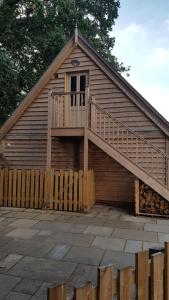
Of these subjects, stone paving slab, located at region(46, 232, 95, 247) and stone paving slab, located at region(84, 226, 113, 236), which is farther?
stone paving slab, located at region(84, 226, 113, 236)

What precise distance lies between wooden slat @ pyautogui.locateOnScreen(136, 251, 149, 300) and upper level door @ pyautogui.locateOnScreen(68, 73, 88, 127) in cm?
801

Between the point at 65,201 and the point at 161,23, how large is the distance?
9.44 metres

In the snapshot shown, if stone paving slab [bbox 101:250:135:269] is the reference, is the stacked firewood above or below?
above

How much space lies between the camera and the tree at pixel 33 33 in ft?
A: 44.7

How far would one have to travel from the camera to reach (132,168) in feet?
27.2

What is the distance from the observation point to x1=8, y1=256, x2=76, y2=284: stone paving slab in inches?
155

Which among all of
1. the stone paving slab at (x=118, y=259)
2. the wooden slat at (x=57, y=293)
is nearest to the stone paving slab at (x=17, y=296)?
the stone paving slab at (x=118, y=259)

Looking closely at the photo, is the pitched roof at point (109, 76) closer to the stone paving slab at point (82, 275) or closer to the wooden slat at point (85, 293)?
the stone paving slab at point (82, 275)

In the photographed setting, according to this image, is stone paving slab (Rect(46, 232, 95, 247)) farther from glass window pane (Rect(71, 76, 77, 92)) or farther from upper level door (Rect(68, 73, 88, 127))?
glass window pane (Rect(71, 76, 77, 92))

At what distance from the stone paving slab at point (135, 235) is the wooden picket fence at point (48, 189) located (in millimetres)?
2215

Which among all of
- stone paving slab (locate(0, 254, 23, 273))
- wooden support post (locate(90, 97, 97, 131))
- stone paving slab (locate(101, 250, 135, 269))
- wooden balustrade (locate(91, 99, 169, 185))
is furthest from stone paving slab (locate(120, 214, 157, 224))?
stone paving slab (locate(0, 254, 23, 273))

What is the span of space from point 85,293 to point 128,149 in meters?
7.66

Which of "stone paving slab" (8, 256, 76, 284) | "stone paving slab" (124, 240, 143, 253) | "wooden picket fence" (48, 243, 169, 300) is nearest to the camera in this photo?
"wooden picket fence" (48, 243, 169, 300)

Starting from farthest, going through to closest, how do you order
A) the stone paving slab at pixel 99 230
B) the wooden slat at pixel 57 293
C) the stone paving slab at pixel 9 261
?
the stone paving slab at pixel 99 230 < the stone paving slab at pixel 9 261 < the wooden slat at pixel 57 293
